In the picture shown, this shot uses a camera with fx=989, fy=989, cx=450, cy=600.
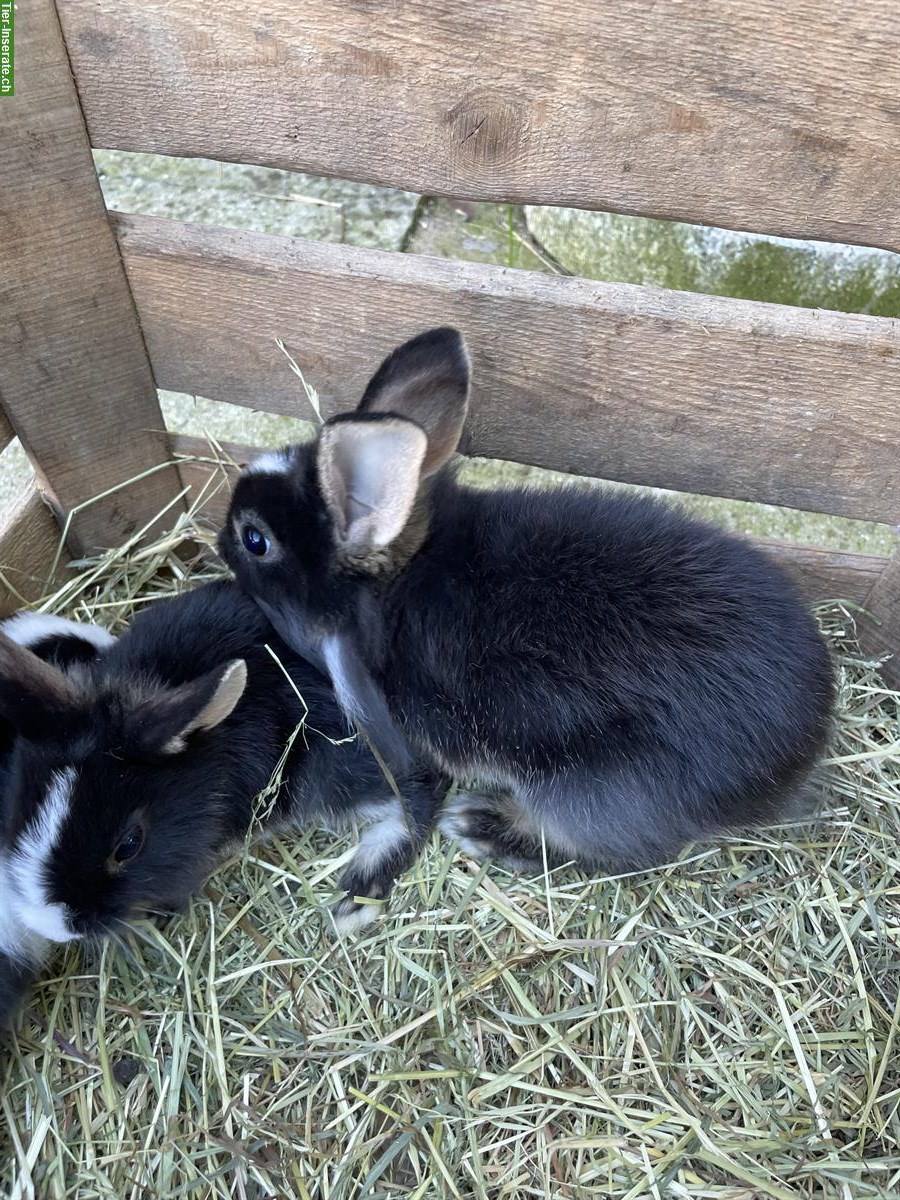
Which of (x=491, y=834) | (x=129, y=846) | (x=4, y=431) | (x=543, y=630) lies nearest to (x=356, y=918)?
(x=491, y=834)

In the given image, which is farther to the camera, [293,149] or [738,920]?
[738,920]

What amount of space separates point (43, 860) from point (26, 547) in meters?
0.93

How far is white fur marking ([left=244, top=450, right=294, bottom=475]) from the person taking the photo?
1851mm

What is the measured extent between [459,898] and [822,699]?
2.60ft

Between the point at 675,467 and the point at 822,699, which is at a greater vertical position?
the point at 675,467

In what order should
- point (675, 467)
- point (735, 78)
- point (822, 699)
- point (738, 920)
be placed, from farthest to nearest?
point (675, 467) → point (738, 920) → point (822, 699) → point (735, 78)

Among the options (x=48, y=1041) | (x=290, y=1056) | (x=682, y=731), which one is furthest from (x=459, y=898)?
(x=48, y=1041)

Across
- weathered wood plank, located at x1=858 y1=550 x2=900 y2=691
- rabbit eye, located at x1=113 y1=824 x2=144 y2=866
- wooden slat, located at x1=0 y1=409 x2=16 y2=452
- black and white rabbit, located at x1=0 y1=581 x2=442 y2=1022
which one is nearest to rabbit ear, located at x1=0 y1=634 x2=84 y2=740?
black and white rabbit, located at x1=0 y1=581 x2=442 y2=1022

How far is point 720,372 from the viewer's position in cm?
186

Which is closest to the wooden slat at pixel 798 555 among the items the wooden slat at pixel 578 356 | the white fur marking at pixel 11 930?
the wooden slat at pixel 578 356

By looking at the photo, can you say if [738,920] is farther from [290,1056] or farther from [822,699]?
[290,1056]

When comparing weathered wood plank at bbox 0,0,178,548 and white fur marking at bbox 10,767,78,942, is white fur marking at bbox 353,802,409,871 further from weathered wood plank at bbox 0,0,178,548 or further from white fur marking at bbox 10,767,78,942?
weathered wood plank at bbox 0,0,178,548

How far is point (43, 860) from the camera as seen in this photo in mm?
1648

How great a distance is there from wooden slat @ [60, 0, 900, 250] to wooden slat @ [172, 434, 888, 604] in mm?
767
